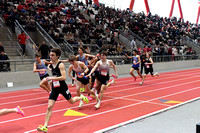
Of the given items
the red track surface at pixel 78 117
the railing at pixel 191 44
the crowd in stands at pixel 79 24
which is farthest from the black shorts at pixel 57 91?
the railing at pixel 191 44

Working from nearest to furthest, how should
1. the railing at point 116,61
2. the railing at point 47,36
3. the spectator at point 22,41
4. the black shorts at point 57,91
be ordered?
1. the black shorts at point 57,91
2. the railing at point 116,61
3. the spectator at point 22,41
4. the railing at point 47,36

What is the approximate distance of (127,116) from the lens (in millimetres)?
6379

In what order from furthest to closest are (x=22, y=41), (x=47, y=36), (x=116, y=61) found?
Result: (x=116, y=61) → (x=47, y=36) → (x=22, y=41)

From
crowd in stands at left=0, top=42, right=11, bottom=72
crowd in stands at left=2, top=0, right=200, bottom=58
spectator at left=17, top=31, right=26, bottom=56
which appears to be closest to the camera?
crowd in stands at left=0, top=42, right=11, bottom=72

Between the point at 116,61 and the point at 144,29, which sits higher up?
the point at 144,29

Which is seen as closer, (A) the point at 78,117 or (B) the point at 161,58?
(A) the point at 78,117

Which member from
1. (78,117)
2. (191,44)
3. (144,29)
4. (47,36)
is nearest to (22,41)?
(47,36)

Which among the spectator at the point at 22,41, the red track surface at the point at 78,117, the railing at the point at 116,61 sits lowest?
the red track surface at the point at 78,117

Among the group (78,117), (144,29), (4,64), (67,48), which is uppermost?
(144,29)

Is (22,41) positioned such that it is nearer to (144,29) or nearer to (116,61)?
(116,61)

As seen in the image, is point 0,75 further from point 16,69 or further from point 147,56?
point 147,56

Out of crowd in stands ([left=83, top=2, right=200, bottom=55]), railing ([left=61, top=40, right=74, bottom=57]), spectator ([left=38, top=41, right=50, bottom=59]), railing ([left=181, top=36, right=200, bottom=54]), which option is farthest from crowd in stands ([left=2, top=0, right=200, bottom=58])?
railing ([left=181, top=36, right=200, bottom=54])

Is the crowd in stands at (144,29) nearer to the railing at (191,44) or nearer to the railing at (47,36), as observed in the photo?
the railing at (191,44)

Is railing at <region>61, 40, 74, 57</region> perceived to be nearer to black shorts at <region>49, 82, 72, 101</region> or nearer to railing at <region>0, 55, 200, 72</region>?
railing at <region>0, 55, 200, 72</region>
